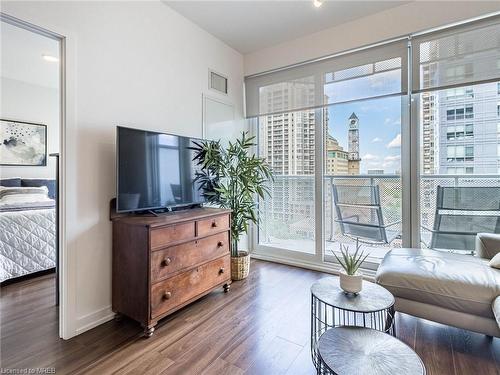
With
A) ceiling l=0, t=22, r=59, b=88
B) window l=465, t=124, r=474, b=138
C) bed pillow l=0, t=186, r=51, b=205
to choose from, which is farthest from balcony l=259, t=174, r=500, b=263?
bed pillow l=0, t=186, r=51, b=205

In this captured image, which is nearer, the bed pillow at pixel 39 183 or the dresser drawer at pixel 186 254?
the dresser drawer at pixel 186 254

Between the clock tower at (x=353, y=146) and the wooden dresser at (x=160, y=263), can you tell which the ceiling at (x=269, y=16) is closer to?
the clock tower at (x=353, y=146)

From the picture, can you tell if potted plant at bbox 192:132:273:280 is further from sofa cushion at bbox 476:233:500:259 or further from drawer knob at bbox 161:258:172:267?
sofa cushion at bbox 476:233:500:259

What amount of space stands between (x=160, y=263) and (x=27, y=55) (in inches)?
136

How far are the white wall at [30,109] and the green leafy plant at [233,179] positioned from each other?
9.97 ft

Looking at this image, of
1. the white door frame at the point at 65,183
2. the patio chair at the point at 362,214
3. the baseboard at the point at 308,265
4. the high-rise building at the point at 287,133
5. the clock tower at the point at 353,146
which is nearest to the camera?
the white door frame at the point at 65,183

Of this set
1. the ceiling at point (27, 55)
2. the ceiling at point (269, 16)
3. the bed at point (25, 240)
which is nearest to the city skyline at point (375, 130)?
the ceiling at point (269, 16)

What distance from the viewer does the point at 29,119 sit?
4.40m

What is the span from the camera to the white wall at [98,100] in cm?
187

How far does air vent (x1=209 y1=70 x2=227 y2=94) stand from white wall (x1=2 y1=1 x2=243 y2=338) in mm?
600

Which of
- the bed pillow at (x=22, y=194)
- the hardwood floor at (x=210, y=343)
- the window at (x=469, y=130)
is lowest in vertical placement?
the hardwood floor at (x=210, y=343)

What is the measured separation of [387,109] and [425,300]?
6.48ft

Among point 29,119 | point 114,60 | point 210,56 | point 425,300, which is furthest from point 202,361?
point 29,119

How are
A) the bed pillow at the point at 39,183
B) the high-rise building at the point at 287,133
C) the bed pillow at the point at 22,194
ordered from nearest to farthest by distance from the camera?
the high-rise building at the point at 287,133
the bed pillow at the point at 22,194
the bed pillow at the point at 39,183
